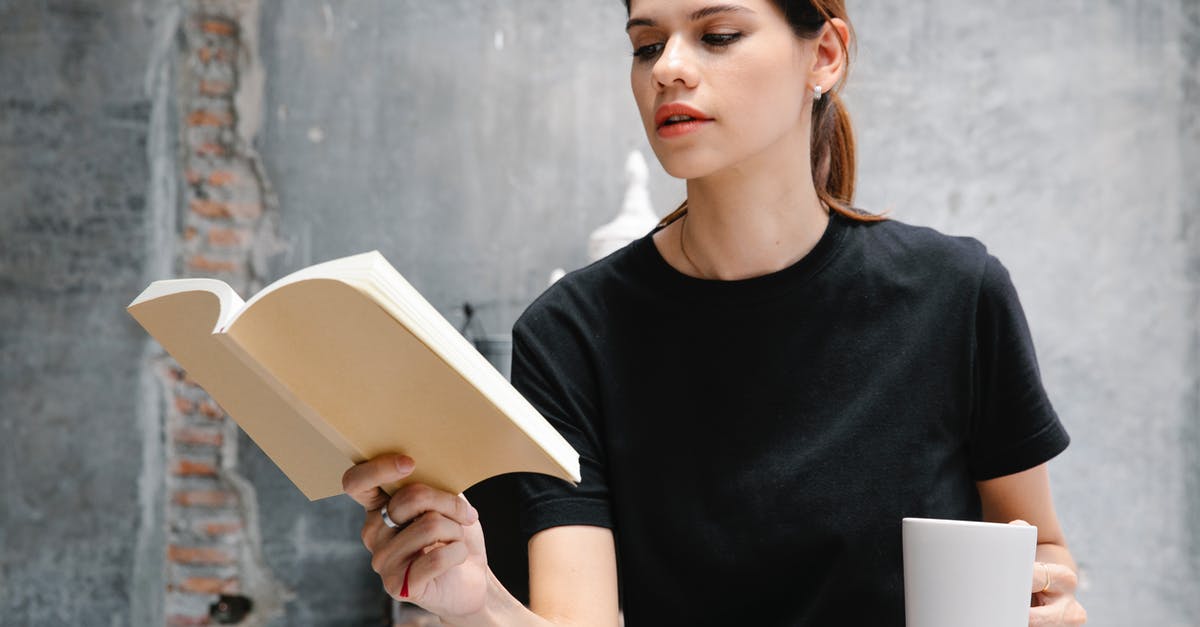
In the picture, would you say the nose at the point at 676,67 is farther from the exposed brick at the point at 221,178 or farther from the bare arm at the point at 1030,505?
the exposed brick at the point at 221,178

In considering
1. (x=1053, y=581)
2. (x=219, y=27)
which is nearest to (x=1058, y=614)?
(x=1053, y=581)

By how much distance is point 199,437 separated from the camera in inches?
108

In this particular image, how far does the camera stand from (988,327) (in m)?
1.13

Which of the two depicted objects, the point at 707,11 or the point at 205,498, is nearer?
the point at 707,11

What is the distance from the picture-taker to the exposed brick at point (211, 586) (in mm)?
2740

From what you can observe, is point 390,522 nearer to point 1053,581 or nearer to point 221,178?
point 1053,581

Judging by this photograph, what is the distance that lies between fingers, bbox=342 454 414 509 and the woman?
1.23 ft

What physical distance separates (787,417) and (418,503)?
0.49 m

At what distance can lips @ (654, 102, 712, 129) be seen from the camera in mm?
1039

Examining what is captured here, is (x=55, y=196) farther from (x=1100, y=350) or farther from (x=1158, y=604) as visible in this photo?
(x=1158, y=604)

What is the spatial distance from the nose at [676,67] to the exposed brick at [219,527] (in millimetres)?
2113

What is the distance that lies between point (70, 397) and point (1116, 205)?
293cm

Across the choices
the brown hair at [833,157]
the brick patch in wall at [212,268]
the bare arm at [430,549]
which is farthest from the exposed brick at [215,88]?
the bare arm at [430,549]

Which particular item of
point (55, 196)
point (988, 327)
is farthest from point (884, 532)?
point (55, 196)
